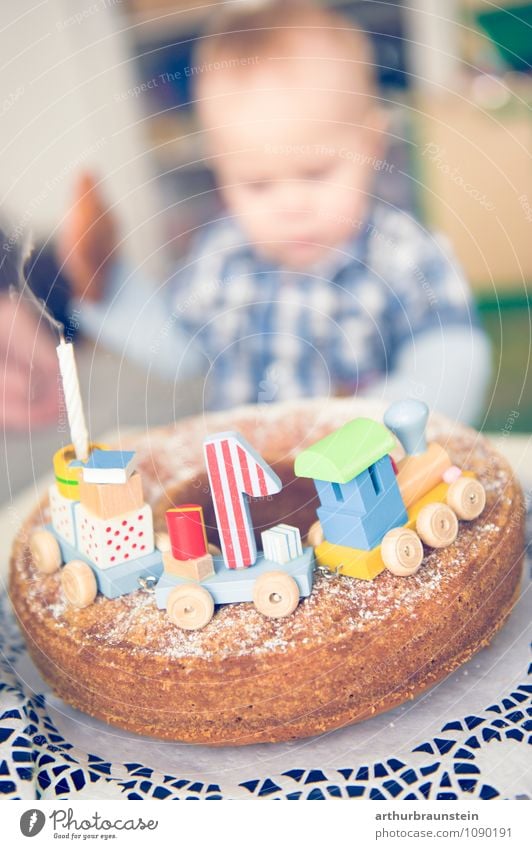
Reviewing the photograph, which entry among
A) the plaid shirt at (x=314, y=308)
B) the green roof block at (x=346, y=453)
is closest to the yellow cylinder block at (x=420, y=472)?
the green roof block at (x=346, y=453)

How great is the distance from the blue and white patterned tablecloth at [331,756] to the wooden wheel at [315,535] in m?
0.20

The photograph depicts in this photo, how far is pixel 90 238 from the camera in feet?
5.73

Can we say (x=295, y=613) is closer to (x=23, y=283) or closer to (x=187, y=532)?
(x=187, y=532)

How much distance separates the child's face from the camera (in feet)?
4.17

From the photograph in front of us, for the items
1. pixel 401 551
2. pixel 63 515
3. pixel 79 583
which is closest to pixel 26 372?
pixel 63 515

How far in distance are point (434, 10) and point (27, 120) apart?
703 millimetres

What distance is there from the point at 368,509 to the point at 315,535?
9cm

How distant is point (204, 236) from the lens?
5.29 ft

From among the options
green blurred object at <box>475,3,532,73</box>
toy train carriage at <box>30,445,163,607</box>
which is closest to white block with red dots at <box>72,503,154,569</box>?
toy train carriage at <box>30,445,163,607</box>

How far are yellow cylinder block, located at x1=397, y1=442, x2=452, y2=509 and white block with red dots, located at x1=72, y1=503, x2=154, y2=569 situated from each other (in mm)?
297

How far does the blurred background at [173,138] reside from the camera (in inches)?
52.7

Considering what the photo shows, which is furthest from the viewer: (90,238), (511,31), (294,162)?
(511,31)
